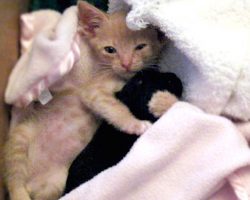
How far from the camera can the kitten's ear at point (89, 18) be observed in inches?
39.9

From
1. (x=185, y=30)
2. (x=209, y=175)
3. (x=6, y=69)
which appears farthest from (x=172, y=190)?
(x=6, y=69)

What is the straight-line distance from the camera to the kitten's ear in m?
1.01

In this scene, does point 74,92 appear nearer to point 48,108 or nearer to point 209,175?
point 48,108

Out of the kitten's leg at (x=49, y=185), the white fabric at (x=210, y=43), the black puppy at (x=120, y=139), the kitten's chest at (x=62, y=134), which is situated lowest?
the kitten's leg at (x=49, y=185)

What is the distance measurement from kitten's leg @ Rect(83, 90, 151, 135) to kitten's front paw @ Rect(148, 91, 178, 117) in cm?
3

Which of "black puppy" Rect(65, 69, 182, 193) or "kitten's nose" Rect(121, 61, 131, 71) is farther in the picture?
"kitten's nose" Rect(121, 61, 131, 71)

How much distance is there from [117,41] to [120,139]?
0.29 meters

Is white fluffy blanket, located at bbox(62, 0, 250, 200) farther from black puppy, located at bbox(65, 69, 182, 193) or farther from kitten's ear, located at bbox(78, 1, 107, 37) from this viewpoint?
kitten's ear, located at bbox(78, 1, 107, 37)

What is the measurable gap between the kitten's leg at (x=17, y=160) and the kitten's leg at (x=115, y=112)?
0.62 ft

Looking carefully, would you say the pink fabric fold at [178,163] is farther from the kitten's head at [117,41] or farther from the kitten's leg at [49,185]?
the kitten's head at [117,41]

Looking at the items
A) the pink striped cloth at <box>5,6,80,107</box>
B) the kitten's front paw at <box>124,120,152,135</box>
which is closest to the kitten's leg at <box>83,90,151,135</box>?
the kitten's front paw at <box>124,120,152,135</box>

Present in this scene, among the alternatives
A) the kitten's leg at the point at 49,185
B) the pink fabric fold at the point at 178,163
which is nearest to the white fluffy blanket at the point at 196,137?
the pink fabric fold at the point at 178,163

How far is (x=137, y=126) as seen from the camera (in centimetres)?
89

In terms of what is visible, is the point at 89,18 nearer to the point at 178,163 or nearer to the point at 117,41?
the point at 117,41
